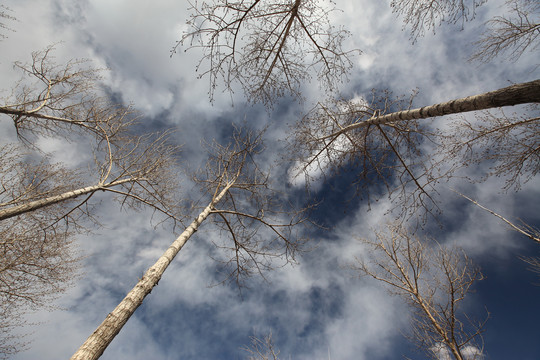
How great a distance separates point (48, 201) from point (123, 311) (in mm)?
3392

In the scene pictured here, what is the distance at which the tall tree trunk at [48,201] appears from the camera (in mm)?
4137

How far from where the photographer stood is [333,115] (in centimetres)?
488

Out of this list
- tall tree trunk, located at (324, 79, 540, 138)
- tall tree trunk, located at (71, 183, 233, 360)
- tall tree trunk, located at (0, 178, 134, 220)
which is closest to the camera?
tall tree trunk, located at (324, 79, 540, 138)

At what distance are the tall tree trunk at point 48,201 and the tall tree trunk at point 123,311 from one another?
2.75 meters

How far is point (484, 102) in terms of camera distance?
255cm

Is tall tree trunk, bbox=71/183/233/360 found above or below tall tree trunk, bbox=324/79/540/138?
below

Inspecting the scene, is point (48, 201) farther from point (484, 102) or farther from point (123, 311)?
point (484, 102)

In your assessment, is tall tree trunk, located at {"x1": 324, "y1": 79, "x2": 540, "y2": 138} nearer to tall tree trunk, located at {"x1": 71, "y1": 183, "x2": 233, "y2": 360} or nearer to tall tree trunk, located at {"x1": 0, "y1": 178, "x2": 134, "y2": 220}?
tall tree trunk, located at {"x1": 71, "y1": 183, "x2": 233, "y2": 360}

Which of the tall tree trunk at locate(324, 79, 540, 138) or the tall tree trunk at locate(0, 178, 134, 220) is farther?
the tall tree trunk at locate(0, 178, 134, 220)

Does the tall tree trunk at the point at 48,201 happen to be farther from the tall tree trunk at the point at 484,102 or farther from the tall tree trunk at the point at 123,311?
the tall tree trunk at the point at 484,102

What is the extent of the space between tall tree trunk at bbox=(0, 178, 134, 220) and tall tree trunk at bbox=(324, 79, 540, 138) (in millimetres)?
6455

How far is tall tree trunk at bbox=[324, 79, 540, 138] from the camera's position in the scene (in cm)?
215

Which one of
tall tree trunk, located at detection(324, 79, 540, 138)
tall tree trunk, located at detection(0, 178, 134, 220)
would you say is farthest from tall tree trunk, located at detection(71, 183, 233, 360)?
tall tree trunk, located at detection(324, 79, 540, 138)

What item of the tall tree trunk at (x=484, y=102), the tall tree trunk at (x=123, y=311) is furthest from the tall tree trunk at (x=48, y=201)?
the tall tree trunk at (x=484, y=102)
